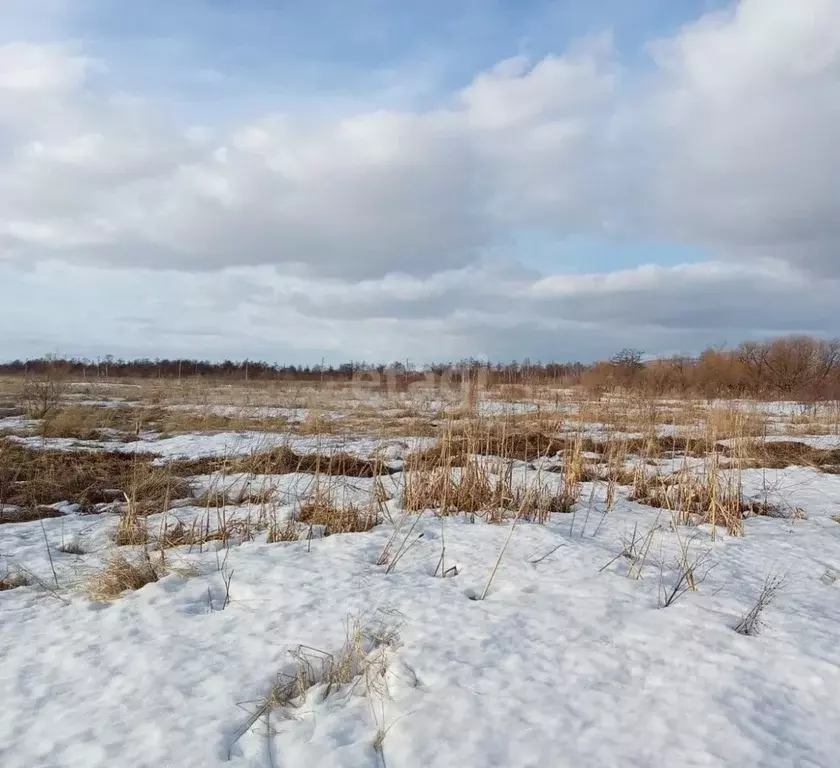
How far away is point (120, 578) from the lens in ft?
10.9

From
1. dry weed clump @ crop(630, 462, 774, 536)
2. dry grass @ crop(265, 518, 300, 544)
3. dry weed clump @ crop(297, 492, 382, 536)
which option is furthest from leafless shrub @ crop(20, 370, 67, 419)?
dry weed clump @ crop(630, 462, 774, 536)

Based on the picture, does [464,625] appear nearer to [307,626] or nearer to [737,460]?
[307,626]

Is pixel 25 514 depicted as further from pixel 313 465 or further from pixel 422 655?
pixel 422 655

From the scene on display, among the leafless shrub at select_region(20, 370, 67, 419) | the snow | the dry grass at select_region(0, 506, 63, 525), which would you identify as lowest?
the dry grass at select_region(0, 506, 63, 525)

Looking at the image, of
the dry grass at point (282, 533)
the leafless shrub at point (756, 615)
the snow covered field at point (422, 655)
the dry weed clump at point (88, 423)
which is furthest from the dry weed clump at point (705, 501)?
the dry weed clump at point (88, 423)

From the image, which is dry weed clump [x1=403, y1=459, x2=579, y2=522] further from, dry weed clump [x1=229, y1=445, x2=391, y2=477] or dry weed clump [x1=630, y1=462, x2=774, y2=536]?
dry weed clump [x1=229, y1=445, x2=391, y2=477]

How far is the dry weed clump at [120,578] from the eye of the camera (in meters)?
3.20

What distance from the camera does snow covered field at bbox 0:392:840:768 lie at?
197 cm

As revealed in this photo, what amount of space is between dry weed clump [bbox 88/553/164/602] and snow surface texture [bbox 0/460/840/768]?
10 cm

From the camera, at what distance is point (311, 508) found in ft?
16.4

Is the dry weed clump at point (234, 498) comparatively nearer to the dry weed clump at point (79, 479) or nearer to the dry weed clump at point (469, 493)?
the dry weed clump at point (79, 479)

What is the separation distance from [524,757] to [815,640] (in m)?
1.66

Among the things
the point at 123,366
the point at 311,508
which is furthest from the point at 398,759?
the point at 123,366

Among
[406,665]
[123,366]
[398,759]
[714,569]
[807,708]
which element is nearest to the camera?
[398,759]
